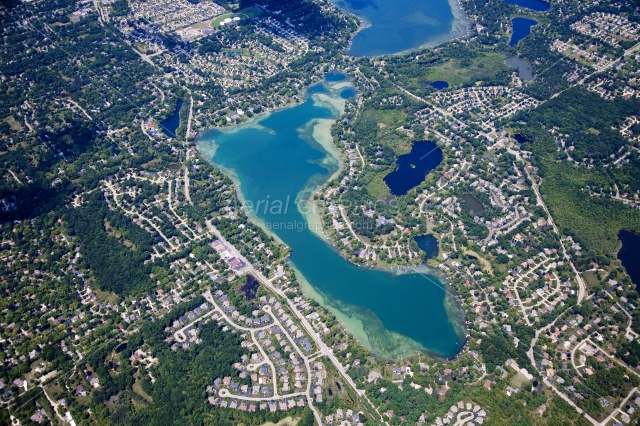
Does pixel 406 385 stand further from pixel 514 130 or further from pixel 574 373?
pixel 514 130

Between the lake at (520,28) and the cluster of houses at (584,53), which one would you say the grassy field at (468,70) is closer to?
the lake at (520,28)

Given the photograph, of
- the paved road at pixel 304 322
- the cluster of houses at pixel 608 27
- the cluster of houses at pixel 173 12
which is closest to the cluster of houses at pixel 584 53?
the cluster of houses at pixel 608 27

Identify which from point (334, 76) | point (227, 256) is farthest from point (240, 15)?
point (227, 256)

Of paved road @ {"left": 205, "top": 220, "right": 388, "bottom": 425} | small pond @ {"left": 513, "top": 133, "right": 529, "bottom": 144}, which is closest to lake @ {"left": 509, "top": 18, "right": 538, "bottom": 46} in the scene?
small pond @ {"left": 513, "top": 133, "right": 529, "bottom": 144}

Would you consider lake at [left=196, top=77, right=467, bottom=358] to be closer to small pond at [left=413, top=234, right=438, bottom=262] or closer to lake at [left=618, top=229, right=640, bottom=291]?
small pond at [left=413, top=234, right=438, bottom=262]

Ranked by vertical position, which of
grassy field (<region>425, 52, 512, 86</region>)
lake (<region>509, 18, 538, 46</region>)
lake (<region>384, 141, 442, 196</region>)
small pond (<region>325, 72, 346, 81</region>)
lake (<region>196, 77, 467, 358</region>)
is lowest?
lake (<region>196, 77, 467, 358</region>)

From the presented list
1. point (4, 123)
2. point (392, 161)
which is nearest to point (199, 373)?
point (392, 161)
